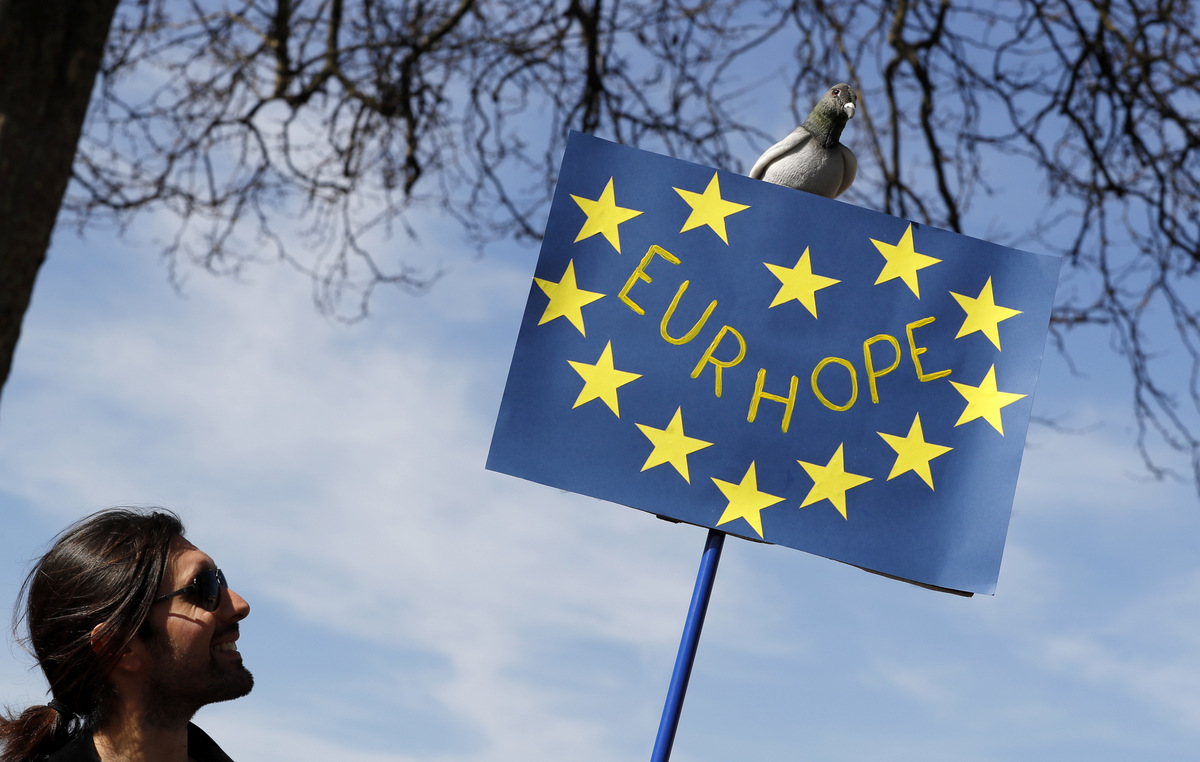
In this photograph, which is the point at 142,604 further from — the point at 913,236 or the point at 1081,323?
the point at 1081,323

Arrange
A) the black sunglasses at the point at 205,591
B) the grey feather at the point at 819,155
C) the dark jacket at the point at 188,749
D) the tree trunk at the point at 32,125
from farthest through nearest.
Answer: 1. the grey feather at the point at 819,155
2. the black sunglasses at the point at 205,591
3. the dark jacket at the point at 188,749
4. the tree trunk at the point at 32,125

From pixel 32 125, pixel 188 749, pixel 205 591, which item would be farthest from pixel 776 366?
pixel 188 749

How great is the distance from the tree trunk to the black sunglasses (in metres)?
0.65

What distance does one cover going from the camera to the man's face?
6.04ft

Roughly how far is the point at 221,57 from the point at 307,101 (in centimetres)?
37

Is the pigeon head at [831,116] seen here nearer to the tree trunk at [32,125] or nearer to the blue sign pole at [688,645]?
the blue sign pole at [688,645]

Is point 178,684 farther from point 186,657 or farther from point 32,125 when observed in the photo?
point 32,125

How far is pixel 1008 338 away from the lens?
75.6 inches

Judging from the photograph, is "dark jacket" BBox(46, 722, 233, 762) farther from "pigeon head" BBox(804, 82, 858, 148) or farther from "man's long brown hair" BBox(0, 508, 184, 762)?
"pigeon head" BBox(804, 82, 858, 148)

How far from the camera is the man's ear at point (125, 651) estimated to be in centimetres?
181

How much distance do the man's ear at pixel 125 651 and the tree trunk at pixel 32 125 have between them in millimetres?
630

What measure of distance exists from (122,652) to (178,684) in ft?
0.36

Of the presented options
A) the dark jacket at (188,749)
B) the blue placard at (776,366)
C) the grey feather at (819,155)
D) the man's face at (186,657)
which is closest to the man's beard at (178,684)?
the man's face at (186,657)

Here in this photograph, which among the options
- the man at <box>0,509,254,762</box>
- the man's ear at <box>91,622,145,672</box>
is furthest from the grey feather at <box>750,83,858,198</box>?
the man's ear at <box>91,622,145,672</box>
